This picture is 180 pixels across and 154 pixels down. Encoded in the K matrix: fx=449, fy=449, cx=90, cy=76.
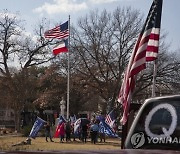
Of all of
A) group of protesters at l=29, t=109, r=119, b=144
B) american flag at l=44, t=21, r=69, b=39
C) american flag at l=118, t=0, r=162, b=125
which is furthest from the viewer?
group of protesters at l=29, t=109, r=119, b=144

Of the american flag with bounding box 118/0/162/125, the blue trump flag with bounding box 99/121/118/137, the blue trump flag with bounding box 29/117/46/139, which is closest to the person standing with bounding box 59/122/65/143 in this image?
the blue trump flag with bounding box 29/117/46/139

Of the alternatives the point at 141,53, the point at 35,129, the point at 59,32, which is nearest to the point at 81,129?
the point at 35,129

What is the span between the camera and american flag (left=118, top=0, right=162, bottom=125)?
1054 cm

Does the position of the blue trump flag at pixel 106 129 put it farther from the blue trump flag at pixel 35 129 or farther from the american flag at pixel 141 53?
the american flag at pixel 141 53

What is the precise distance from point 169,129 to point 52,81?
49.5 m

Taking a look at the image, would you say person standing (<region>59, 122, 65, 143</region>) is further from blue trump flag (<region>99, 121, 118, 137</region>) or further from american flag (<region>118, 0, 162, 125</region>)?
american flag (<region>118, 0, 162, 125</region>)

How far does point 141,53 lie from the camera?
11.6m

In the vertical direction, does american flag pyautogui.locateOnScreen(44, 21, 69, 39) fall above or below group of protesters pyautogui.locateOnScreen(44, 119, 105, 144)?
above

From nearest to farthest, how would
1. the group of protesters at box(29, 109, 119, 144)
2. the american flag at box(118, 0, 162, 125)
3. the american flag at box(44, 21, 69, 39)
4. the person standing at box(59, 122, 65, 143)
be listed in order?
the american flag at box(118, 0, 162, 125), the american flag at box(44, 21, 69, 39), the group of protesters at box(29, 109, 119, 144), the person standing at box(59, 122, 65, 143)

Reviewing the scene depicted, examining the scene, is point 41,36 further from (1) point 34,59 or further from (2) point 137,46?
(2) point 137,46

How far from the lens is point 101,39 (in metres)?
47.8

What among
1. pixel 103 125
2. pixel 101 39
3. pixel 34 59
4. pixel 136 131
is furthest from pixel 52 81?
pixel 136 131

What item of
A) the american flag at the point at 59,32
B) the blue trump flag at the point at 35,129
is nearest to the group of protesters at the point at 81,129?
the blue trump flag at the point at 35,129

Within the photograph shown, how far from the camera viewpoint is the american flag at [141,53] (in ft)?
34.6
